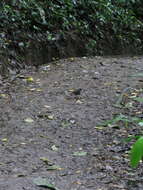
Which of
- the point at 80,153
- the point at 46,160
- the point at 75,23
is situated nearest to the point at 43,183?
the point at 46,160

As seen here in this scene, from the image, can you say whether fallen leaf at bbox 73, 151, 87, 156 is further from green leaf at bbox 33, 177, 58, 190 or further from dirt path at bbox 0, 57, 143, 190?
green leaf at bbox 33, 177, 58, 190

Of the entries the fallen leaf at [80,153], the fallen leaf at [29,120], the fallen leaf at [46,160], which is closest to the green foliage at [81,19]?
the fallen leaf at [29,120]

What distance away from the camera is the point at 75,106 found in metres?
5.67

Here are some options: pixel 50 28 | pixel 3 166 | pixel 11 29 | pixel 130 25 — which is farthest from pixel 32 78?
pixel 130 25

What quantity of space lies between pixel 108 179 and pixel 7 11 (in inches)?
210

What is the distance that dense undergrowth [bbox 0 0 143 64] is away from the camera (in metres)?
8.11

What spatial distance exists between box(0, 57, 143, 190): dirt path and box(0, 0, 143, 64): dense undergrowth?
3.29 ft

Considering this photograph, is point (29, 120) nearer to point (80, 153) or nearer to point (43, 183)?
point (80, 153)

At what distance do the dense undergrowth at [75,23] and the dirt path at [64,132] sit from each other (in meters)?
1.00

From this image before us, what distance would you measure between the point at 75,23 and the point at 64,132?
534 cm

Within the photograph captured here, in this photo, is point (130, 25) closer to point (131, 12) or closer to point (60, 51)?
point (131, 12)

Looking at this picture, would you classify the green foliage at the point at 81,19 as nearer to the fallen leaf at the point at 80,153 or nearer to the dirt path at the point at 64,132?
the dirt path at the point at 64,132

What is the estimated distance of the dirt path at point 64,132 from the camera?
3.49 meters

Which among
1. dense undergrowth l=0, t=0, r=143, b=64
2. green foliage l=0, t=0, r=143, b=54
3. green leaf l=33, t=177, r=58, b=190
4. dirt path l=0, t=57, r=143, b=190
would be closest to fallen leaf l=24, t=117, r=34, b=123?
dirt path l=0, t=57, r=143, b=190
